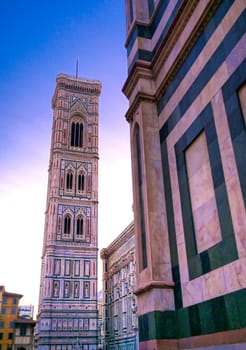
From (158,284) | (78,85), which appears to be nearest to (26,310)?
(78,85)

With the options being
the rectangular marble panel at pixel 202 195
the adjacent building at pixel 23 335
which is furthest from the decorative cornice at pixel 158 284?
the adjacent building at pixel 23 335

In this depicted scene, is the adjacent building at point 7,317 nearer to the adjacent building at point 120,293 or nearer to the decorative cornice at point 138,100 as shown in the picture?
the adjacent building at point 120,293

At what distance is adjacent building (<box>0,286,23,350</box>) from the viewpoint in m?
67.8

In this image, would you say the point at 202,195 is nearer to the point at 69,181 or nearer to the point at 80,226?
the point at 80,226

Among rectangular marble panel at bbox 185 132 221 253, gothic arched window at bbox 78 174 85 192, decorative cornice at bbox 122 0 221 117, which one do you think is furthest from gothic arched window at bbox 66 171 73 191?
rectangular marble panel at bbox 185 132 221 253

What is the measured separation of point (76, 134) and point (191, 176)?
57.3 metres

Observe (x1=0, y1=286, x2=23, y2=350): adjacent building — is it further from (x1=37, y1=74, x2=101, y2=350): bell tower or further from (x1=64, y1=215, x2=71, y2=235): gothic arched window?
(x1=64, y1=215, x2=71, y2=235): gothic arched window

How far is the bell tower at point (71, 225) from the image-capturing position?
4941cm

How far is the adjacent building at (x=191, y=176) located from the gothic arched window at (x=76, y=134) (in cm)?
5334

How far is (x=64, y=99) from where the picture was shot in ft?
213

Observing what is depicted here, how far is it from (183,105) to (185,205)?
235 centimetres

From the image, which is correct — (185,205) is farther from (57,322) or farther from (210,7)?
(57,322)

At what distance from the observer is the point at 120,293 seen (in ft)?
172

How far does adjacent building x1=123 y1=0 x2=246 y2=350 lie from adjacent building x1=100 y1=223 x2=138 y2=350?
3815 centimetres
